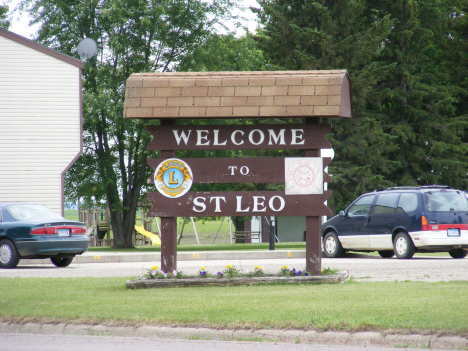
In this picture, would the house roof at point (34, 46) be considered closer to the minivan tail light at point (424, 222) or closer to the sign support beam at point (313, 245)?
the minivan tail light at point (424, 222)

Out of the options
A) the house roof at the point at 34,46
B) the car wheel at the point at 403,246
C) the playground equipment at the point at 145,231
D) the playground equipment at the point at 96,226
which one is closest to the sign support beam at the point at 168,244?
the car wheel at the point at 403,246

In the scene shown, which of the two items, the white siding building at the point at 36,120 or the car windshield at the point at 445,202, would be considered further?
the white siding building at the point at 36,120

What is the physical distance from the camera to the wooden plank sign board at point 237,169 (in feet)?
37.2

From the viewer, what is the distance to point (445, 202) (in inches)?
672

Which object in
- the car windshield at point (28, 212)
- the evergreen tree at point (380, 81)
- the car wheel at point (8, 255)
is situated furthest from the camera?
the evergreen tree at point (380, 81)

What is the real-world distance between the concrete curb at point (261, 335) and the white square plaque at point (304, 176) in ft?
14.9

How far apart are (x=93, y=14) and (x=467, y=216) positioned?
63.6ft

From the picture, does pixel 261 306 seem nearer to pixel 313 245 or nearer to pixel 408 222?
pixel 313 245

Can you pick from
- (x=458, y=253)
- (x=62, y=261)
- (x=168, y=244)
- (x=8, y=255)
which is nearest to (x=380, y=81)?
(x=458, y=253)

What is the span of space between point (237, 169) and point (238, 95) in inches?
48.4

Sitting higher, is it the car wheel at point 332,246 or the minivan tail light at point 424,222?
the minivan tail light at point 424,222

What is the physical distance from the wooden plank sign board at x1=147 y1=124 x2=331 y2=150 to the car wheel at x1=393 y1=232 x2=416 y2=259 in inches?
265

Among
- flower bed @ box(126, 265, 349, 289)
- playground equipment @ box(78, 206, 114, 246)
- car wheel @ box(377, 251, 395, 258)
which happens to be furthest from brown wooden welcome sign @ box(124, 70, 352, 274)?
playground equipment @ box(78, 206, 114, 246)

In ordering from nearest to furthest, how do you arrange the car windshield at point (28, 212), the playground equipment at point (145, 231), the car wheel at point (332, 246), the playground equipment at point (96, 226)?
1. the car windshield at point (28, 212)
2. the car wheel at point (332, 246)
3. the playground equipment at point (96, 226)
4. the playground equipment at point (145, 231)
